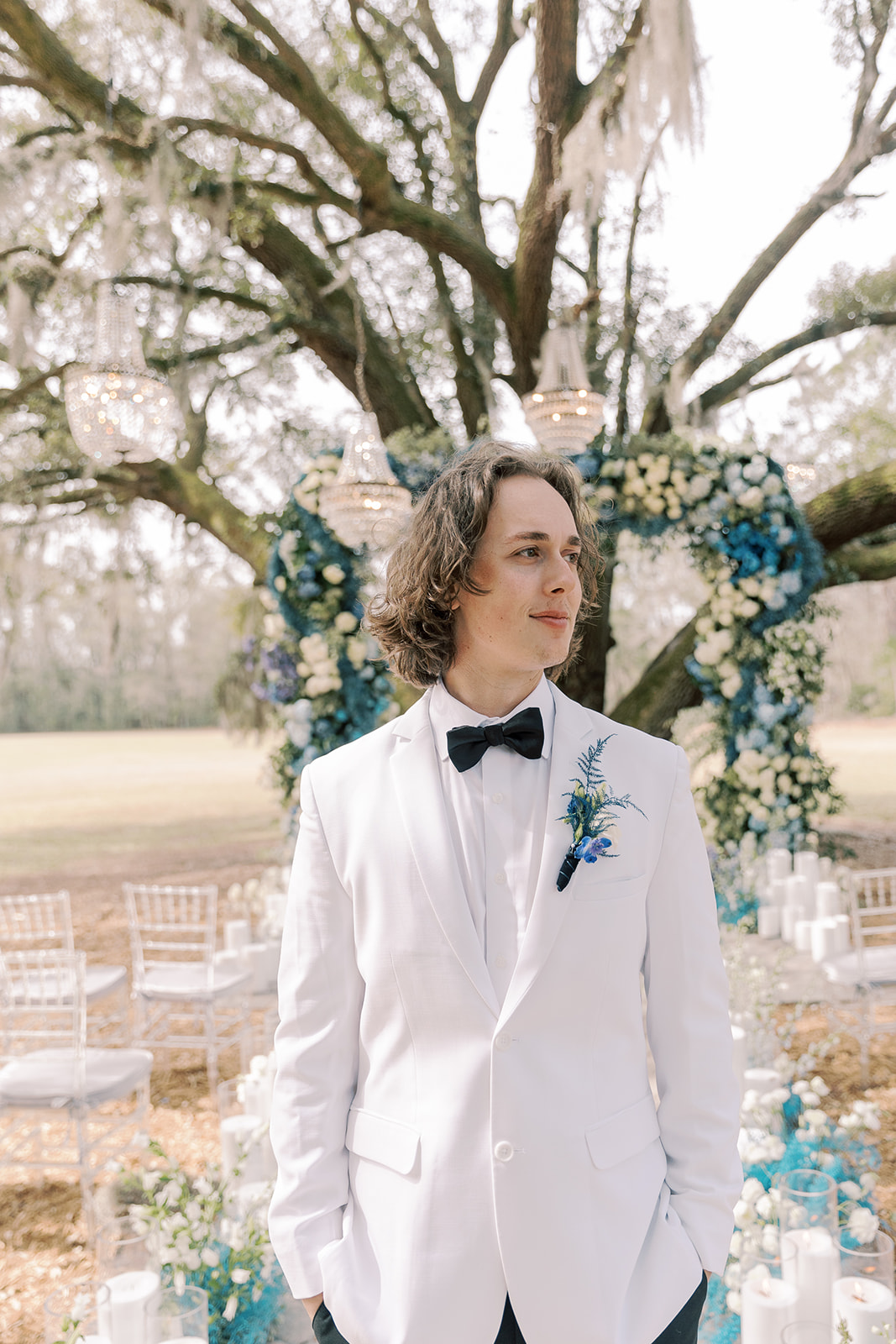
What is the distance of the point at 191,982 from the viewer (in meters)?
4.44

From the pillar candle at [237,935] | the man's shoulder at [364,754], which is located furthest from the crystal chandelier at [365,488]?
the man's shoulder at [364,754]

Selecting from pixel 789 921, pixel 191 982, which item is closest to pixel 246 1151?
pixel 191 982

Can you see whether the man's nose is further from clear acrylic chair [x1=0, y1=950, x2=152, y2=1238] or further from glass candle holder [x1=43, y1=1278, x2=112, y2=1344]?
clear acrylic chair [x1=0, y1=950, x2=152, y2=1238]

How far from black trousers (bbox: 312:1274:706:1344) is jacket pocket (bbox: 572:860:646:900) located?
482 millimetres

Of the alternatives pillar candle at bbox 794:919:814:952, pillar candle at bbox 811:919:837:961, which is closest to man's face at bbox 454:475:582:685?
pillar candle at bbox 811:919:837:961

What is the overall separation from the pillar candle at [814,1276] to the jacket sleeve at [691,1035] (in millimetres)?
834

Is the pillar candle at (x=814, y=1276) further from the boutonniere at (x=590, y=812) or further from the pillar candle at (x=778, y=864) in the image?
the pillar candle at (x=778, y=864)

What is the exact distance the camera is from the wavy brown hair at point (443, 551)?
1280mm

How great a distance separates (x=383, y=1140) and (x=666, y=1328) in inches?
16.1

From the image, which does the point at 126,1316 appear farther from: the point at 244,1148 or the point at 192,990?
the point at 192,990

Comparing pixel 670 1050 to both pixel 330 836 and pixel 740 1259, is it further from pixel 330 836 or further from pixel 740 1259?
pixel 740 1259

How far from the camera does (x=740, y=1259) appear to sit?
195 cm

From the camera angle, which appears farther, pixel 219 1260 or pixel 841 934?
pixel 841 934

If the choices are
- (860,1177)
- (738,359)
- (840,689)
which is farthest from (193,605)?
(860,1177)
